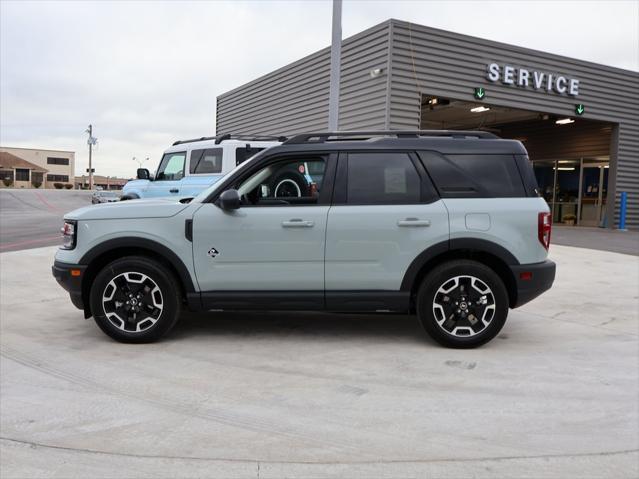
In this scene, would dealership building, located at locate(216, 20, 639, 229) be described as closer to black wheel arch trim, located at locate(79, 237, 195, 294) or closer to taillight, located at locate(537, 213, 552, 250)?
taillight, located at locate(537, 213, 552, 250)

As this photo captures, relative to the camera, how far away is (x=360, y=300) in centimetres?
493

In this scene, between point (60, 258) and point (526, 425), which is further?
point (60, 258)

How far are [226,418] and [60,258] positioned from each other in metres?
2.59

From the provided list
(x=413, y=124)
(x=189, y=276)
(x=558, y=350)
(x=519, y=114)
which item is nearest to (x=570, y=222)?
(x=519, y=114)

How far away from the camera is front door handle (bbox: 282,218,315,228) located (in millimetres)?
4895

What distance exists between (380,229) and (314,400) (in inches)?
67.5

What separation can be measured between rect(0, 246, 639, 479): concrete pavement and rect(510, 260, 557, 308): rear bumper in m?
0.55

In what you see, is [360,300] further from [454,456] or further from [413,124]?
[413,124]

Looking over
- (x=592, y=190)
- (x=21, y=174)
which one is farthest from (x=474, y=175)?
(x=21, y=174)

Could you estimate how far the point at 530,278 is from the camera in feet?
16.2


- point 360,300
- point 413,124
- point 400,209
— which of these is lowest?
Result: point 360,300

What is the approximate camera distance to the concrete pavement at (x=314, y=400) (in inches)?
116

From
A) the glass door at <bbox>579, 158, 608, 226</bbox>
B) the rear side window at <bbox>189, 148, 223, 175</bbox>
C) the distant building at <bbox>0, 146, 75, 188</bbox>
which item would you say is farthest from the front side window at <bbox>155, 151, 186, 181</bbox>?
the distant building at <bbox>0, 146, 75, 188</bbox>

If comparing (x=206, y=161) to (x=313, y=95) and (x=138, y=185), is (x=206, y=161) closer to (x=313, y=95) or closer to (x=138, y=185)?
(x=138, y=185)
